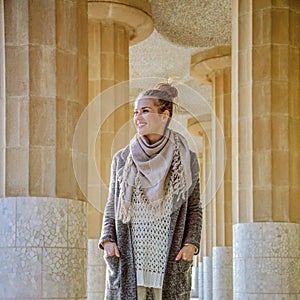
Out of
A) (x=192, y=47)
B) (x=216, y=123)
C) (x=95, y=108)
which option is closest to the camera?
(x=95, y=108)

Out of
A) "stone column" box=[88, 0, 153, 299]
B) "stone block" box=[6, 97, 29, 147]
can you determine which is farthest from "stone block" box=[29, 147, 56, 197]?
"stone column" box=[88, 0, 153, 299]

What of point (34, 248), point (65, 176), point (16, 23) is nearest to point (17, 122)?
point (65, 176)

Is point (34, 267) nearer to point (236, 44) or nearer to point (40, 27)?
point (40, 27)

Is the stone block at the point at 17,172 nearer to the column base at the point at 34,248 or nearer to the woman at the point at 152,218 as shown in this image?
the column base at the point at 34,248

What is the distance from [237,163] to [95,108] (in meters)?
4.39

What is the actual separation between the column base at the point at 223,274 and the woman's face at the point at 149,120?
1424cm

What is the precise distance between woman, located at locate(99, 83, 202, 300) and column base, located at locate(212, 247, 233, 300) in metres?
14.2

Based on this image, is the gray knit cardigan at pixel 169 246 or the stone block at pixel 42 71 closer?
the gray knit cardigan at pixel 169 246

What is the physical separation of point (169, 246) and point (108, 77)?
11498 mm

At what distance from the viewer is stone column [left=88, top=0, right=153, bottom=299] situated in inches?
608

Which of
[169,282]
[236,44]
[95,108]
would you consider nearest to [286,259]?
[236,44]

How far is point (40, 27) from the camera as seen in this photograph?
8.71m

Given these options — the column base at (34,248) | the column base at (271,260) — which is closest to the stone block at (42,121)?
the column base at (34,248)

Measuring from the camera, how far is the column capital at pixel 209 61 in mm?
20391
